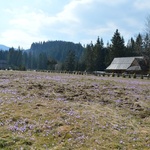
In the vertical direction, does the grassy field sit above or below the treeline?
below

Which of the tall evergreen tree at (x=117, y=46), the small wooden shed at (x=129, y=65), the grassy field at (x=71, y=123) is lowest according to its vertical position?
the grassy field at (x=71, y=123)

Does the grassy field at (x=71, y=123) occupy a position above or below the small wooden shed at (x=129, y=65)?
below

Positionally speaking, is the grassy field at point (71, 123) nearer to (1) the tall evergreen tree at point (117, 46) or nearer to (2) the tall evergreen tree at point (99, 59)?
(1) the tall evergreen tree at point (117, 46)

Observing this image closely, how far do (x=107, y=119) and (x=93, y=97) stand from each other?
14.0 ft

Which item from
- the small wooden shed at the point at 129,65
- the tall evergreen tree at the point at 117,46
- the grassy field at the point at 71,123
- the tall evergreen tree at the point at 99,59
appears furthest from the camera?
the tall evergreen tree at the point at 99,59

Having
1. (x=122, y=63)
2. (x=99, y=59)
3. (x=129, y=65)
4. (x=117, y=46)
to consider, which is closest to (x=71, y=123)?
(x=129, y=65)

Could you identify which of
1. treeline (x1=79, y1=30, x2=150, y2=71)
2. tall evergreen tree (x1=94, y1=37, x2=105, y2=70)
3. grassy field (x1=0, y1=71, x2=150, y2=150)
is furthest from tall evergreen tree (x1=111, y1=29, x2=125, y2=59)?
grassy field (x1=0, y1=71, x2=150, y2=150)

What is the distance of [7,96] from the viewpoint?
12148mm

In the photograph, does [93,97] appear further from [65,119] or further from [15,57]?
[15,57]

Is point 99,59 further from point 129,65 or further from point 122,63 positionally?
point 129,65

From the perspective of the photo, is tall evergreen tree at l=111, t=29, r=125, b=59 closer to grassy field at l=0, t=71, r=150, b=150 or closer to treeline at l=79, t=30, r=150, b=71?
treeline at l=79, t=30, r=150, b=71

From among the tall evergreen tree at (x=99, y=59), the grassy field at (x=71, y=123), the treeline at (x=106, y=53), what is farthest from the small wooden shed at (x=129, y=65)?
the grassy field at (x=71, y=123)

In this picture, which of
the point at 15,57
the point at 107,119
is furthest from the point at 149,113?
the point at 15,57

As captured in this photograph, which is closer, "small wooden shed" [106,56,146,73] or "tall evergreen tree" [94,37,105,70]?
"small wooden shed" [106,56,146,73]
